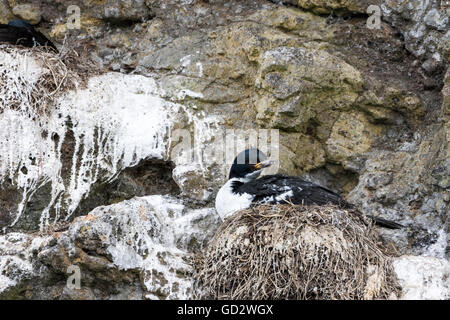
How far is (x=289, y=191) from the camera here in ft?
22.0

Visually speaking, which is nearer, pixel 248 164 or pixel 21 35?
pixel 248 164

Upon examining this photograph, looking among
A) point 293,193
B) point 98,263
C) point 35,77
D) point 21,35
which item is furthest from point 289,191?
point 21,35

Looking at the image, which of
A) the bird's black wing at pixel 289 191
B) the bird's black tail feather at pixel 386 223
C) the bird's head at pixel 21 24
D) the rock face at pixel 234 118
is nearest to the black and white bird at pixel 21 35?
the bird's head at pixel 21 24

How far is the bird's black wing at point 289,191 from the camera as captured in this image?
21.8ft

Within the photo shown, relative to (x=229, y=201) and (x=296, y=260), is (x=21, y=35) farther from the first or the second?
(x=296, y=260)

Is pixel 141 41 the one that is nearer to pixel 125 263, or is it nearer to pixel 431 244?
pixel 125 263

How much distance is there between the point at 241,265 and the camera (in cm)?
598

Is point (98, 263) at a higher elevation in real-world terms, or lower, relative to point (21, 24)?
lower

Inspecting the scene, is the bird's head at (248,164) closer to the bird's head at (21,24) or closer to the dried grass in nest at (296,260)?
the dried grass in nest at (296,260)

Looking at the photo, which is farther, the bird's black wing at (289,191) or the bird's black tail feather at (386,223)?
the bird's black wing at (289,191)

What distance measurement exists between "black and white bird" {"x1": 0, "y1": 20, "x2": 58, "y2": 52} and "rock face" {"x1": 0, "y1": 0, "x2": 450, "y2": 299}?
0.46 meters

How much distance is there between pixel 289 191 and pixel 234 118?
147 cm

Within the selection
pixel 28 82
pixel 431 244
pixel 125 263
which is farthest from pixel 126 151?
pixel 431 244

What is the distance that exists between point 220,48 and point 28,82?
2.06 meters
